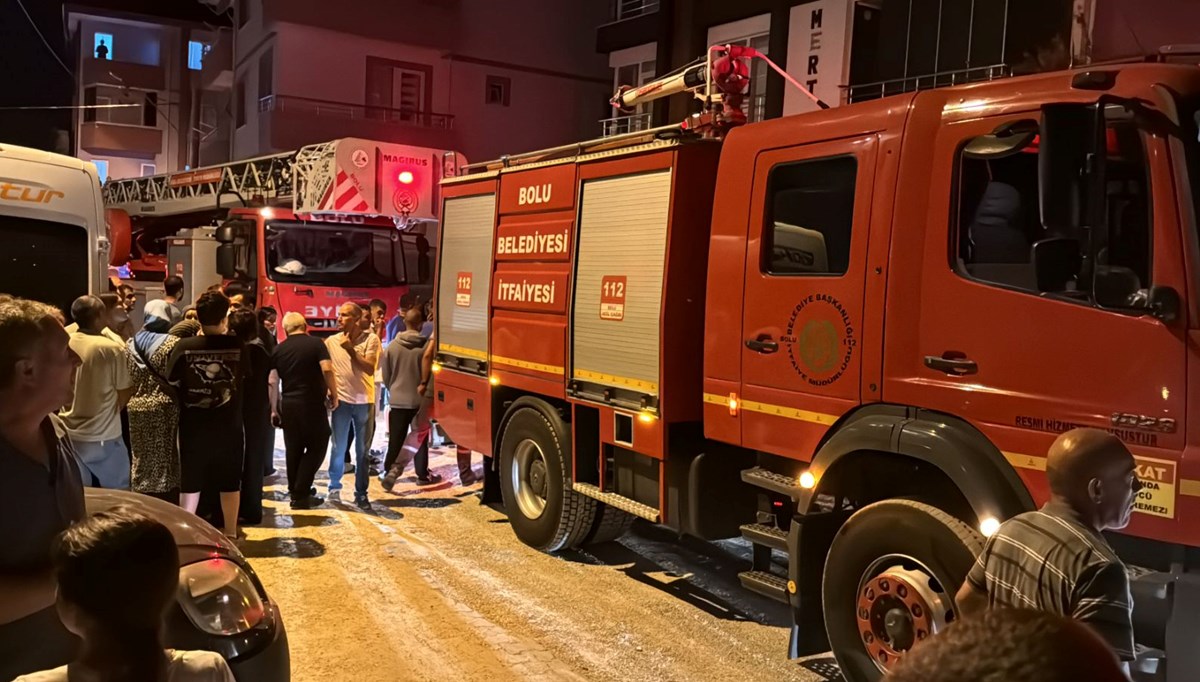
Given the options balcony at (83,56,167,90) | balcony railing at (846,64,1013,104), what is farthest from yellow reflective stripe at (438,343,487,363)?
balcony at (83,56,167,90)

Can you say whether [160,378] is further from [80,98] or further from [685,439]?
[80,98]

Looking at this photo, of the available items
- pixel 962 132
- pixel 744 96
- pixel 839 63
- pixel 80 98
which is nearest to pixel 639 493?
pixel 744 96

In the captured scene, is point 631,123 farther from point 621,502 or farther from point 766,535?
point 766,535

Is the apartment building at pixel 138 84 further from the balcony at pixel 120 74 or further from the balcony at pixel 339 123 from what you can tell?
the balcony at pixel 339 123

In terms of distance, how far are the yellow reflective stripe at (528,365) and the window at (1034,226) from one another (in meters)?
3.32

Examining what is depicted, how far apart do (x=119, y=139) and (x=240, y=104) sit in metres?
9.07

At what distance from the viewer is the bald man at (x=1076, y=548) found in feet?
8.38

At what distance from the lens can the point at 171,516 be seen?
355cm

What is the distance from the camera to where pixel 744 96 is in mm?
5852

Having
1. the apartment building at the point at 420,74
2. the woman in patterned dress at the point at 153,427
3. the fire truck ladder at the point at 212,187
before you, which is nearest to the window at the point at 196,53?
the apartment building at the point at 420,74

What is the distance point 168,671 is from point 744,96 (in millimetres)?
4895

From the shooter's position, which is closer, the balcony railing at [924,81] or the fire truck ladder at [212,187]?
the balcony railing at [924,81]

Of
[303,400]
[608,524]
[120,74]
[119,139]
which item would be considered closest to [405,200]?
[303,400]

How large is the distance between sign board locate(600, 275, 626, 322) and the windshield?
24.5 feet
